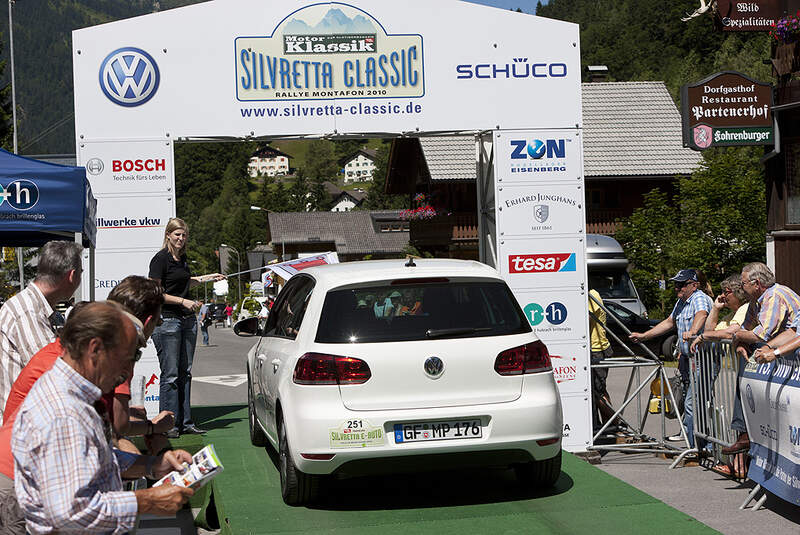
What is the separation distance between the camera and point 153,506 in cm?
337

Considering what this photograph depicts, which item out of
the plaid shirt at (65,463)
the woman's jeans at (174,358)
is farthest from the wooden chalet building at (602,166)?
the plaid shirt at (65,463)

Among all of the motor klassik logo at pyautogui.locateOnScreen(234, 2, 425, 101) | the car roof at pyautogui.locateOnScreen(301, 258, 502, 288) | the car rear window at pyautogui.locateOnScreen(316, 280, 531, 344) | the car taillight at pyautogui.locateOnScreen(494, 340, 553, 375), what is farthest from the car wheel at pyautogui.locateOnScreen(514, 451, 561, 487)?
the motor klassik logo at pyautogui.locateOnScreen(234, 2, 425, 101)

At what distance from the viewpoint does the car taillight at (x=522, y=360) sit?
710cm

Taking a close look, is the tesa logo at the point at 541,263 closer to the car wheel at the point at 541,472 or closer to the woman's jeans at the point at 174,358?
the car wheel at the point at 541,472

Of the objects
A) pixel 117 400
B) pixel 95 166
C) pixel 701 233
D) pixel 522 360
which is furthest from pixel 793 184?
pixel 117 400

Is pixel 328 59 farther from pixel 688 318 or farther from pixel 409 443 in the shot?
pixel 409 443

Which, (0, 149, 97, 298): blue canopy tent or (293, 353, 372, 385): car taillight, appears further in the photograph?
(0, 149, 97, 298): blue canopy tent

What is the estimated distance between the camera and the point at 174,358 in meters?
10.1

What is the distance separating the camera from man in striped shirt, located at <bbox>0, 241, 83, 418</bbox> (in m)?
5.62

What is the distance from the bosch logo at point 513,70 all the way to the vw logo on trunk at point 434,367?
4.19 m

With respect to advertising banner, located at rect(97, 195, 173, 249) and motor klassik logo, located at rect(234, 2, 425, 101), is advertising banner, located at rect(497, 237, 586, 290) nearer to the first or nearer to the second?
motor klassik logo, located at rect(234, 2, 425, 101)

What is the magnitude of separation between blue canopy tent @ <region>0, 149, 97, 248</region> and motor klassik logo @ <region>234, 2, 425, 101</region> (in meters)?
2.22

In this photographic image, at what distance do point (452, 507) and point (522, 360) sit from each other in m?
1.18

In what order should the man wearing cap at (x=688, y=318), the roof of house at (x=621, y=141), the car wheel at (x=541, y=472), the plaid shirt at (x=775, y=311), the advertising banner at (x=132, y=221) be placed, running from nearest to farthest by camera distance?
the car wheel at (x=541, y=472)
the plaid shirt at (x=775, y=311)
the advertising banner at (x=132, y=221)
the man wearing cap at (x=688, y=318)
the roof of house at (x=621, y=141)
